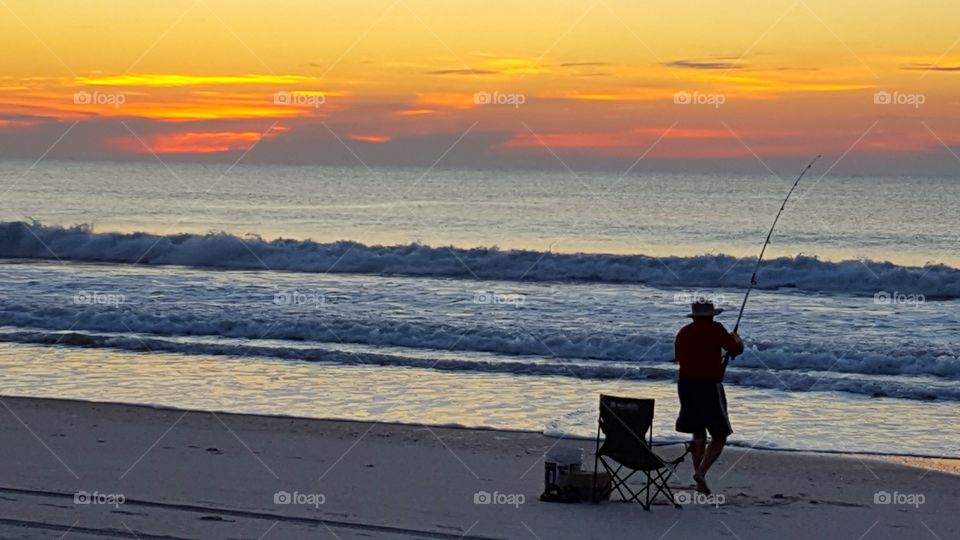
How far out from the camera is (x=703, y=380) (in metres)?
8.83

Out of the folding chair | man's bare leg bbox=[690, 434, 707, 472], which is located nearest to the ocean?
man's bare leg bbox=[690, 434, 707, 472]

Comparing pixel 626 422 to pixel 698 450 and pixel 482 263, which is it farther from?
pixel 482 263

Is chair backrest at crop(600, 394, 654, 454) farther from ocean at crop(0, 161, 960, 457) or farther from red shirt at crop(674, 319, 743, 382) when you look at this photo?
ocean at crop(0, 161, 960, 457)

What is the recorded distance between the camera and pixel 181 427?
11.4m

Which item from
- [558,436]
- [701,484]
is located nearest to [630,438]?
[701,484]

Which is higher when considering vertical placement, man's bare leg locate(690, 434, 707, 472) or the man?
the man

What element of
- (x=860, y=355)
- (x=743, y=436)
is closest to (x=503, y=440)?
(x=743, y=436)

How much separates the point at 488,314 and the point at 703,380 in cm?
1231

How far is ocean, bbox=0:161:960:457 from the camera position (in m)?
13.2

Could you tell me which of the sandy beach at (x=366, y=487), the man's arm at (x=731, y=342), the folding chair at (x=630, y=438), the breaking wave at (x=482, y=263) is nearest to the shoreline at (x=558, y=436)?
the sandy beach at (x=366, y=487)

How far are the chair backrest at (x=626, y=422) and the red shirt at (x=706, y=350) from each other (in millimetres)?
587

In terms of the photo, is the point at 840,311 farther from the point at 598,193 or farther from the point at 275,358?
the point at 598,193

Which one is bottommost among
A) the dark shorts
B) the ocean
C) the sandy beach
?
the sandy beach

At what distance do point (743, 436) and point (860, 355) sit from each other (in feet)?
19.4
